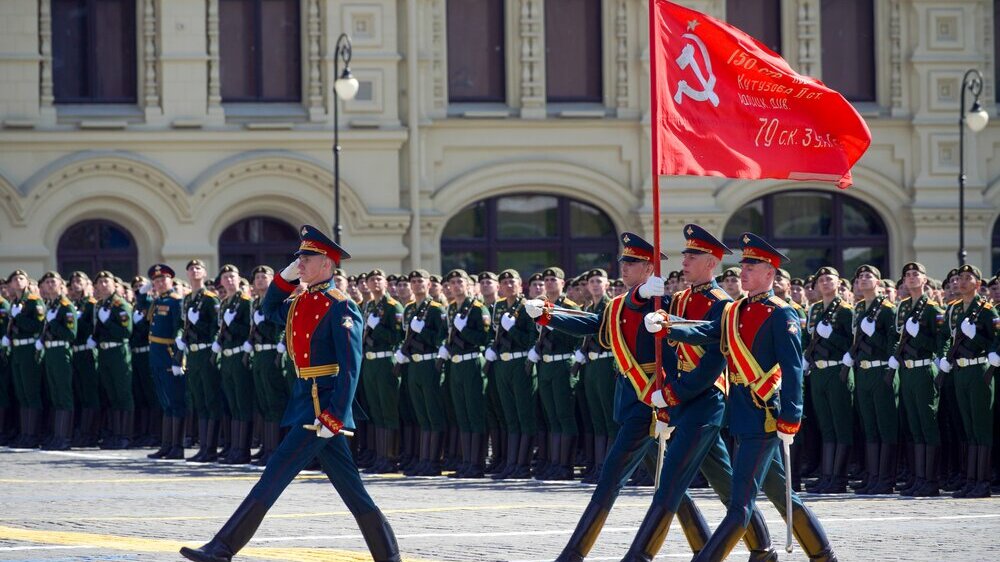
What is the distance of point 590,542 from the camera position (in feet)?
33.6

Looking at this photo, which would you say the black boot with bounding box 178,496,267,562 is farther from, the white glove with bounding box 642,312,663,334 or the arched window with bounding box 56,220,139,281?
the arched window with bounding box 56,220,139,281

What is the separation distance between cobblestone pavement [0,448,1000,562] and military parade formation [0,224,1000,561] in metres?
0.66

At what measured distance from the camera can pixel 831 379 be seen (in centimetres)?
1645

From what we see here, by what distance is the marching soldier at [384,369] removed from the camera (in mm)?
18547

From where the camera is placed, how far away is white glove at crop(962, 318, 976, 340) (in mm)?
15383

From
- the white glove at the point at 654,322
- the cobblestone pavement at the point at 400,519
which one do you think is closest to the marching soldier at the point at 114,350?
the cobblestone pavement at the point at 400,519

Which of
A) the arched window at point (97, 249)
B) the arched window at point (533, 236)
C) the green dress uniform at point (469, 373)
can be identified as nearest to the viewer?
the green dress uniform at point (469, 373)

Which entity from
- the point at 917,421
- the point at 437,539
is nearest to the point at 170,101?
the point at 917,421

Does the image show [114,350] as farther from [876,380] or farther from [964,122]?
[964,122]

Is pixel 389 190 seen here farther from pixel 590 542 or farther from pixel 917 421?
pixel 590 542

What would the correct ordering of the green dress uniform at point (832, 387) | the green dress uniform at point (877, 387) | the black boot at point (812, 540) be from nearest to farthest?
the black boot at point (812, 540) < the green dress uniform at point (877, 387) < the green dress uniform at point (832, 387)

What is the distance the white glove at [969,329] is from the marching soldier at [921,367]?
0.38 meters

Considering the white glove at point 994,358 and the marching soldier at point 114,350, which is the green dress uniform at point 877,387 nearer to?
the white glove at point 994,358

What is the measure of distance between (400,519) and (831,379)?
4.52 metres
